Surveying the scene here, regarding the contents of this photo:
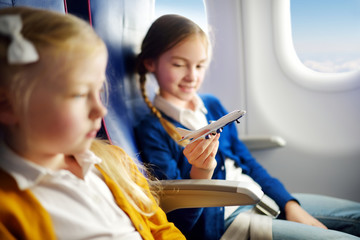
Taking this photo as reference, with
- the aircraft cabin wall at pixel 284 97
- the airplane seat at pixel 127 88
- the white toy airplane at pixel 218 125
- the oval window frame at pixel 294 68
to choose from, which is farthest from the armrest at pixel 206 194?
the oval window frame at pixel 294 68

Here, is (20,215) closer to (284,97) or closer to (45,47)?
(45,47)

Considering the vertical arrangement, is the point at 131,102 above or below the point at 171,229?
above

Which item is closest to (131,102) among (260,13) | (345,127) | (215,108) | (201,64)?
(201,64)

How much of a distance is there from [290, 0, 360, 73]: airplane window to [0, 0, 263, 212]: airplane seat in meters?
0.89

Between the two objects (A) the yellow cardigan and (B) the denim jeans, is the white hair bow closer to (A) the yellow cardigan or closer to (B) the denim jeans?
(A) the yellow cardigan

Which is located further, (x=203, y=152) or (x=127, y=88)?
(x=127, y=88)

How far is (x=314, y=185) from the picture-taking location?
2.02 metres

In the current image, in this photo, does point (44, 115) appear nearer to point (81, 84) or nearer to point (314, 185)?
point (81, 84)

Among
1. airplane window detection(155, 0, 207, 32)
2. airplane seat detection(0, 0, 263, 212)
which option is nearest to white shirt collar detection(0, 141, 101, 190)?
airplane seat detection(0, 0, 263, 212)

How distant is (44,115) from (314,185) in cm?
181

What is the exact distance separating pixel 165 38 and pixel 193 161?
50 centimetres

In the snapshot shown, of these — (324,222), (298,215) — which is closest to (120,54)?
(298,215)

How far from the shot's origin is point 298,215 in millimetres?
1331

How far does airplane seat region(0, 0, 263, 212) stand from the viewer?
37.0 inches
